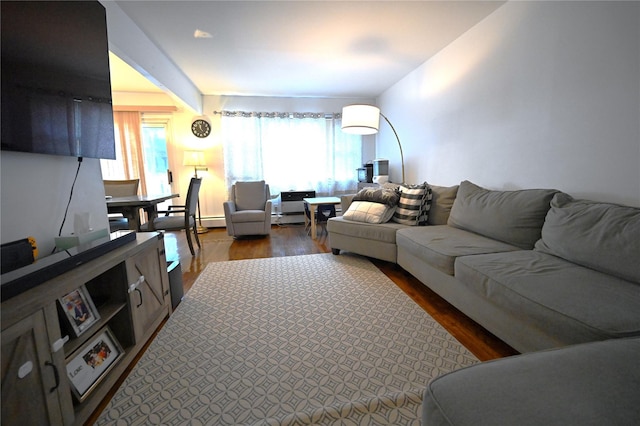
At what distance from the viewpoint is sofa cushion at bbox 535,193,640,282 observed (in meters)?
1.26

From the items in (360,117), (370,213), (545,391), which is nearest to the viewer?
(545,391)

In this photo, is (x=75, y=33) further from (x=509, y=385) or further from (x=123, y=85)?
(x=123, y=85)

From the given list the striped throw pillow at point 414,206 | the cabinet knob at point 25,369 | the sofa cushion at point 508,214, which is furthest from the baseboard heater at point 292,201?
the cabinet knob at point 25,369

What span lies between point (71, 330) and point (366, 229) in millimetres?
2279

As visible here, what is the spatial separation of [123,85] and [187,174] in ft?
5.23

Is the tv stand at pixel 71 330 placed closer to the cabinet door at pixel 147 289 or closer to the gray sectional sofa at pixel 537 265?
the cabinet door at pixel 147 289

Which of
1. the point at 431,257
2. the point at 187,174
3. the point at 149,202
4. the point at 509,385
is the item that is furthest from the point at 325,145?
the point at 509,385

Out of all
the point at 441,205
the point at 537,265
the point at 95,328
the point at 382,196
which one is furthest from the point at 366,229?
the point at 95,328

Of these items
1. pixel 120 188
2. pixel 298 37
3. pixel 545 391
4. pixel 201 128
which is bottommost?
pixel 545 391

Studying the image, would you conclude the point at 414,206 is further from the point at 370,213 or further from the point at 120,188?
the point at 120,188

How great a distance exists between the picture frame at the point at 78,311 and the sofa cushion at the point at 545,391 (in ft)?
4.47

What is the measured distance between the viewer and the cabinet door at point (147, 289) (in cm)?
144

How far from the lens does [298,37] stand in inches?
107

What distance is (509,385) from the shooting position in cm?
67
